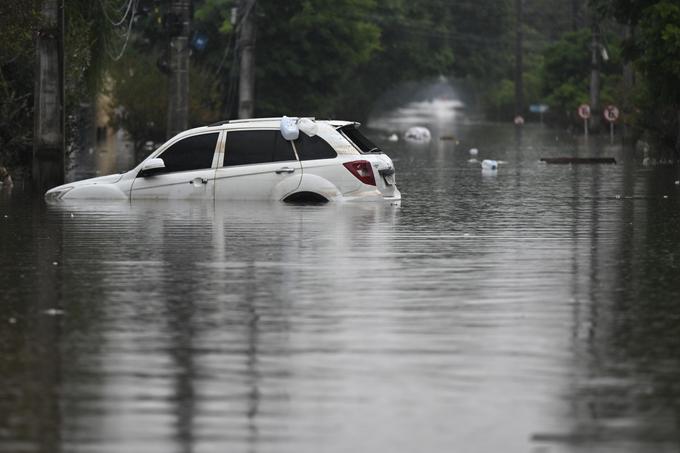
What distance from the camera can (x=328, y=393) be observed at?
9531 millimetres

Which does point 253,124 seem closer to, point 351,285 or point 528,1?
point 351,285

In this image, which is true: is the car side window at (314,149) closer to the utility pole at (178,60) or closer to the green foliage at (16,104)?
the green foliage at (16,104)

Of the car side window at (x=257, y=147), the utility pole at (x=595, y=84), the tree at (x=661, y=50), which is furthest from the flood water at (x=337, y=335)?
the utility pole at (x=595, y=84)

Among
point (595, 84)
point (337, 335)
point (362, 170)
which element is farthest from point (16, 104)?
point (595, 84)

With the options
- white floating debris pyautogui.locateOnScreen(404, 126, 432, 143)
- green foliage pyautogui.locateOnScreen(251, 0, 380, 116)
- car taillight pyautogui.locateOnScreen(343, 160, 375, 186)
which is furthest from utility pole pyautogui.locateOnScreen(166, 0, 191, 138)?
white floating debris pyautogui.locateOnScreen(404, 126, 432, 143)

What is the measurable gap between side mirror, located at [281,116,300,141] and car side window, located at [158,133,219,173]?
3.32 ft

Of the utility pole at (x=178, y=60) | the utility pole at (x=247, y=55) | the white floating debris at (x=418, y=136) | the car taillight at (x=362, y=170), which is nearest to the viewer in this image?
the car taillight at (x=362, y=170)

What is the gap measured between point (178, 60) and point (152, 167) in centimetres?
1547

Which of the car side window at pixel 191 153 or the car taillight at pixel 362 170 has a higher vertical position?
the car side window at pixel 191 153

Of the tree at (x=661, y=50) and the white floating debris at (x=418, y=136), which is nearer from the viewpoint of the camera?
the tree at (x=661, y=50)

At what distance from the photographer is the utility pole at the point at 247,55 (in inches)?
2062

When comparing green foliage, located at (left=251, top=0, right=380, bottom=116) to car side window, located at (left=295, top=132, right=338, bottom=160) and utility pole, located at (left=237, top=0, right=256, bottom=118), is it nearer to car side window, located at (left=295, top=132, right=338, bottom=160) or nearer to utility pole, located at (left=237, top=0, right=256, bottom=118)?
utility pole, located at (left=237, top=0, right=256, bottom=118)

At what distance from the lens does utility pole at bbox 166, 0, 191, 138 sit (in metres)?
40.3

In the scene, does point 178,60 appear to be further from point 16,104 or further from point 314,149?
point 314,149
